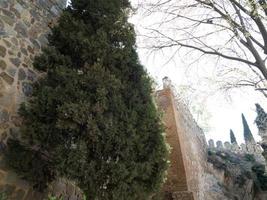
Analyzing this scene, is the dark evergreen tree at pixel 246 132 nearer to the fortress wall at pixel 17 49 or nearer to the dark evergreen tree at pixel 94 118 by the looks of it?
the dark evergreen tree at pixel 94 118

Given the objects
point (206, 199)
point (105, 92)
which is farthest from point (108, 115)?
point (206, 199)

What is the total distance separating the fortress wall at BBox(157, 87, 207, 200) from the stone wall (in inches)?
127

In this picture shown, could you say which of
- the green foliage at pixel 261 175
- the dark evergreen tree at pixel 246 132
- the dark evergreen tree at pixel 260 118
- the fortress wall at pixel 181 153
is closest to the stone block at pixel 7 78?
the fortress wall at pixel 181 153

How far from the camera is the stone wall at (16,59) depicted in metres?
4.92

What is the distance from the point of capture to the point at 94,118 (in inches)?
183

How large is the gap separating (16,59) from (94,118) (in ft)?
6.55

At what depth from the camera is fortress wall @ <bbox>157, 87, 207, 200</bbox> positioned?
8.19 m

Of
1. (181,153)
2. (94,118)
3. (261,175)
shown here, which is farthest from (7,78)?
(261,175)

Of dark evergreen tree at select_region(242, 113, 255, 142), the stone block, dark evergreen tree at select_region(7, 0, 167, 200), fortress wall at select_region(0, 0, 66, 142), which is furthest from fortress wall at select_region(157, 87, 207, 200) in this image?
dark evergreen tree at select_region(242, 113, 255, 142)

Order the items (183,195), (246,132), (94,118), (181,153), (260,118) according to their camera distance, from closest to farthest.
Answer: (94,118)
(183,195)
(181,153)
(260,118)
(246,132)

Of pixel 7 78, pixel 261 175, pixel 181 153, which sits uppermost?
pixel 261 175

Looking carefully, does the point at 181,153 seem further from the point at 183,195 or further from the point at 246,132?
the point at 246,132

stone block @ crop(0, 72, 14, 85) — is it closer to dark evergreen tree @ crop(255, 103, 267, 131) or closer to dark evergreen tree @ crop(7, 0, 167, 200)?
dark evergreen tree @ crop(7, 0, 167, 200)

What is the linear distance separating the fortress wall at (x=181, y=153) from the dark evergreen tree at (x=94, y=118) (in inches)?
91.9
